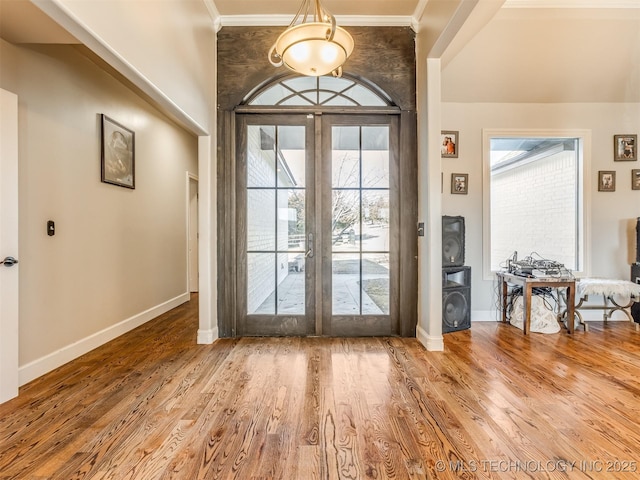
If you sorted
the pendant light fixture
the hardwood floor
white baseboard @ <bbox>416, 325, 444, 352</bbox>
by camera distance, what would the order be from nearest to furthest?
the hardwood floor, the pendant light fixture, white baseboard @ <bbox>416, 325, 444, 352</bbox>

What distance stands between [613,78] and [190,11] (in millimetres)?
4644

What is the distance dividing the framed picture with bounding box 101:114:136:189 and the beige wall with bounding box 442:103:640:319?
3724 mm

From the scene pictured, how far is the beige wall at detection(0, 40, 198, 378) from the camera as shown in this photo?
2.41 metres

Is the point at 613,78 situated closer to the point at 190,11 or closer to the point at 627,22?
the point at 627,22

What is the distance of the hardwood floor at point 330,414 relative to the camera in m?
1.53

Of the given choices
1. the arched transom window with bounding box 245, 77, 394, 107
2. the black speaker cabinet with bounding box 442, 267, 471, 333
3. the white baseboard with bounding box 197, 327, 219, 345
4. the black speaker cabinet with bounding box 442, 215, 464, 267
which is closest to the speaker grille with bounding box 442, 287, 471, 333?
the black speaker cabinet with bounding box 442, 267, 471, 333

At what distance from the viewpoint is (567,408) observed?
2010 mm

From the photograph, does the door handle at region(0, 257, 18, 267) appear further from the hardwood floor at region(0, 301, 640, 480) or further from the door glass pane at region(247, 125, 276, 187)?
the door glass pane at region(247, 125, 276, 187)

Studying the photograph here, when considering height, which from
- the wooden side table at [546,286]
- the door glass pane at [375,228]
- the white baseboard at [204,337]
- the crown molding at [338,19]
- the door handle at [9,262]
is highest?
the crown molding at [338,19]

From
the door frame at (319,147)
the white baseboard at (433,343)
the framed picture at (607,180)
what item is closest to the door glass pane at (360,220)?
the door frame at (319,147)

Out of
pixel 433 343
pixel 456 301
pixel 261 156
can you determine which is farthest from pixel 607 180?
pixel 261 156

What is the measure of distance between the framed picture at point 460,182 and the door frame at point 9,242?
4.09 m

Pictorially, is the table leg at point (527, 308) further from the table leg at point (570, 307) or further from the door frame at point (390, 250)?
the door frame at point (390, 250)

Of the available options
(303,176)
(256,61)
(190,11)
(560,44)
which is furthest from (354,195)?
(560,44)
